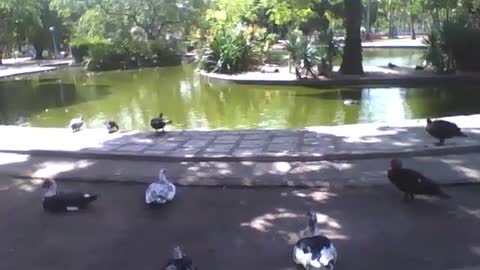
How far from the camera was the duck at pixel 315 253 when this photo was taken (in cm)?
477

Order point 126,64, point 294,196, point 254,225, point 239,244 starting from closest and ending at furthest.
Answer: point 239,244, point 254,225, point 294,196, point 126,64

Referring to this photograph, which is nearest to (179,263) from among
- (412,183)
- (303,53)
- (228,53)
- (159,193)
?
(159,193)

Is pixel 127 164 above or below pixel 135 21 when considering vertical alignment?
below

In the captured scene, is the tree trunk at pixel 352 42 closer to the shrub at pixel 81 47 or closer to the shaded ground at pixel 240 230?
the shaded ground at pixel 240 230

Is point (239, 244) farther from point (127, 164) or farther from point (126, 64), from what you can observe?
point (126, 64)

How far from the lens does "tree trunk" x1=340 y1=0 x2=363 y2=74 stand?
72.6 feet

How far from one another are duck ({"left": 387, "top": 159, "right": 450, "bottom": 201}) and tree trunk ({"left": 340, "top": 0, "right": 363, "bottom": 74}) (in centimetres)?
1558

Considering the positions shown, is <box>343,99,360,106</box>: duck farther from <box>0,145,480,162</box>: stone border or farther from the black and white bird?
the black and white bird

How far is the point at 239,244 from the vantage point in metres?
5.86

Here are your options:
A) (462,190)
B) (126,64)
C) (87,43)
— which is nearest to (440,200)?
(462,190)

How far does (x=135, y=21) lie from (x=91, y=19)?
135 inches

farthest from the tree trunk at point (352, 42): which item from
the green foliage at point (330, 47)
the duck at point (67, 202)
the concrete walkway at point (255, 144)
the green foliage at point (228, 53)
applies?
the duck at point (67, 202)

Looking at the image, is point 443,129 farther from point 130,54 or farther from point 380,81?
point 130,54

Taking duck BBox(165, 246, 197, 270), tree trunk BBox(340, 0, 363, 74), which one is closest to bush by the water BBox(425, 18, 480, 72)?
tree trunk BBox(340, 0, 363, 74)
